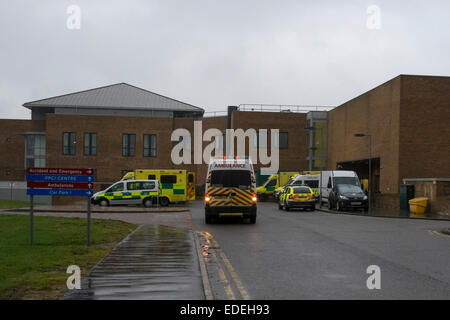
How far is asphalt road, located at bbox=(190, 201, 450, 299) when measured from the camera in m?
8.41

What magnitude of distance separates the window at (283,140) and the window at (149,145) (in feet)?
48.0

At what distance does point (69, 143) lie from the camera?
6247 cm

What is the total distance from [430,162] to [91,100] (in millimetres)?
42269

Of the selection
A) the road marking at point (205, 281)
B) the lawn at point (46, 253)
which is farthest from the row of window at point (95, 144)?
the road marking at point (205, 281)

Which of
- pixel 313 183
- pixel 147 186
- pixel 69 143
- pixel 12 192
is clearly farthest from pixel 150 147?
pixel 147 186

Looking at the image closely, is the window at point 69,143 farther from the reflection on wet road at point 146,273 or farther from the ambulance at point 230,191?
the reflection on wet road at point 146,273

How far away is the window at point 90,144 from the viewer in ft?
205

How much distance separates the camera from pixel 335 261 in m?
11.8

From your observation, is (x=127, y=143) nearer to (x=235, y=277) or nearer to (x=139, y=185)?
(x=139, y=185)

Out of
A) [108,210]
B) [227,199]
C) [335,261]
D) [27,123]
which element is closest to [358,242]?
[335,261]

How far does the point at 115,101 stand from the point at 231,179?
155 feet

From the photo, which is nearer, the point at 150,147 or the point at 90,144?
the point at 90,144

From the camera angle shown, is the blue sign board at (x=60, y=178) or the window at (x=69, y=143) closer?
the blue sign board at (x=60, y=178)
